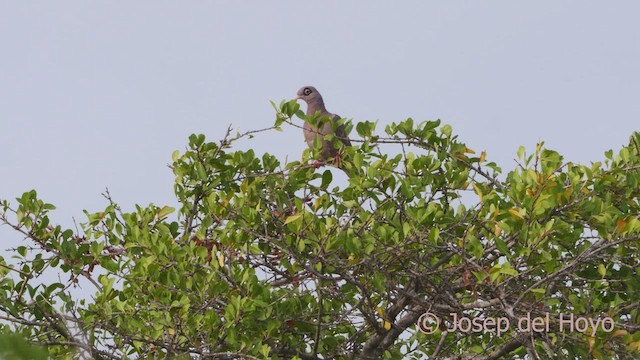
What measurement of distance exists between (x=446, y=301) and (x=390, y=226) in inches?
29.5

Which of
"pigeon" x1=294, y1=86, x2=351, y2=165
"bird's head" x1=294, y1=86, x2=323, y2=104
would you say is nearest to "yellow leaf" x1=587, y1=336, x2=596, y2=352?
"pigeon" x1=294, y1=86, x2=351, y2=165

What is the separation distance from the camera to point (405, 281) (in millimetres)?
7512

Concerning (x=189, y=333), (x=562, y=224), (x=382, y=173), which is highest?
(x=382, y=173)

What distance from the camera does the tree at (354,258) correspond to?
668cm

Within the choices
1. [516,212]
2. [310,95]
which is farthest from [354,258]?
[310,95]

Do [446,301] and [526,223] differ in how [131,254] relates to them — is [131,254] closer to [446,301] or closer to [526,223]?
[446,301]

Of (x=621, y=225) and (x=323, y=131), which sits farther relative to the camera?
(x=323, y=131)

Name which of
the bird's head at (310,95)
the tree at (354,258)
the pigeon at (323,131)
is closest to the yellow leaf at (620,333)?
the tree at (354,258)

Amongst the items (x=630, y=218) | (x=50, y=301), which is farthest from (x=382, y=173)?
(x=50, y=301)

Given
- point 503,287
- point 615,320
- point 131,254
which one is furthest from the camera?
point 131,254

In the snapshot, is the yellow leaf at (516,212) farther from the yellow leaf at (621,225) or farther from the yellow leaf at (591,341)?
the yellow leaf at (591,341)

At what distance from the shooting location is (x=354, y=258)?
22.3 feet

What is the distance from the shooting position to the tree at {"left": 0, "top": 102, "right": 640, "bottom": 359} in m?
6.68

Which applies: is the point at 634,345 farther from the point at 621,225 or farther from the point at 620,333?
the point at 621,225
